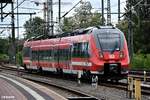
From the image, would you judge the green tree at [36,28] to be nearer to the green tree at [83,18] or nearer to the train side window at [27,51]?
the green tree at [83,18]

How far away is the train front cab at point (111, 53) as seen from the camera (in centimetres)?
3033

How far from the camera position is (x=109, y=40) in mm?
30906

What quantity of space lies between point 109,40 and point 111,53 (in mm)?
819

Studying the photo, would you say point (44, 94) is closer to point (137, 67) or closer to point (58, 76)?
point (58, 76)

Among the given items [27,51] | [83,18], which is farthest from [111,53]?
[83,18]

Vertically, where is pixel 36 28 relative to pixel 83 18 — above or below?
below

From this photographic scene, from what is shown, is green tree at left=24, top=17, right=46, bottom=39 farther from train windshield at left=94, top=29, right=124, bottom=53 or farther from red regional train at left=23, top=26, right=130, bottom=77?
train windshield at left=94, top=29, right=124, bottom=53

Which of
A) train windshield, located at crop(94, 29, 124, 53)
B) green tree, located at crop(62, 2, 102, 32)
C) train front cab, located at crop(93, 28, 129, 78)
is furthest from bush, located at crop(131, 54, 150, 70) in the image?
green tree, located at crop(62, 2, 102, 32)

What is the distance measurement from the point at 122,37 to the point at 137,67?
28.6 m

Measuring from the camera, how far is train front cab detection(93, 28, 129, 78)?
30328 mm

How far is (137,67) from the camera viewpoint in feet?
195

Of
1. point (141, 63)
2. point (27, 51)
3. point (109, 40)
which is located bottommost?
point (141, 63)

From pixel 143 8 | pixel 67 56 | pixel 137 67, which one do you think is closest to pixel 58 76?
pixel 67 56

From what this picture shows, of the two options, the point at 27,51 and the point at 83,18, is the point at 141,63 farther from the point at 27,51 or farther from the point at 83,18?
the point at 83,18
